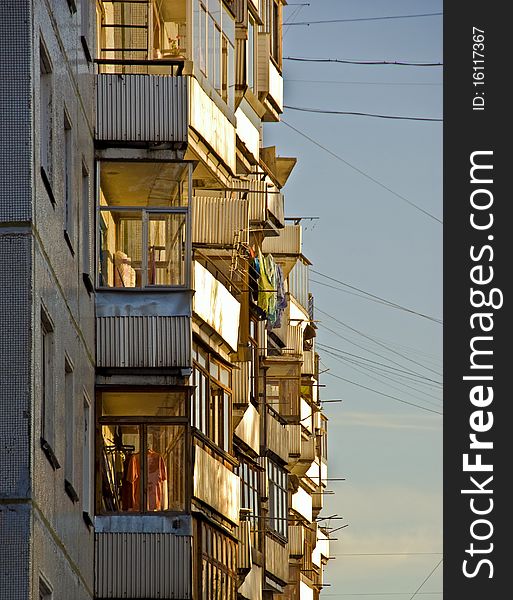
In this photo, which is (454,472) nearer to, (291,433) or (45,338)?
(45,338)

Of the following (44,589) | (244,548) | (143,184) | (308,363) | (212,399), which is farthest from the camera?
(308,363)

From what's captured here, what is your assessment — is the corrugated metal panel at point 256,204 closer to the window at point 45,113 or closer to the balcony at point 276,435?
the balcony at point 276,435

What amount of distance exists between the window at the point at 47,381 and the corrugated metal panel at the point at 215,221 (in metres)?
→ 11.0

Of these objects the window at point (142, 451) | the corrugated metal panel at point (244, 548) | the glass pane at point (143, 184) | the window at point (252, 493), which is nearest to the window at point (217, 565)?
the window at point (142, 451)

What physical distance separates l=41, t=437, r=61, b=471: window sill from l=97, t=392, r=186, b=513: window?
6.31 m

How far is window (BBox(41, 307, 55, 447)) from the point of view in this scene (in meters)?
27.3

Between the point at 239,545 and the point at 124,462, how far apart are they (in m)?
9.74

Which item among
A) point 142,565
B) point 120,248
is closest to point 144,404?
point 120,248

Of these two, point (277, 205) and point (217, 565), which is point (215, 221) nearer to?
point (217, 565)

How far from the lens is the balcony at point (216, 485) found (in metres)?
36.8

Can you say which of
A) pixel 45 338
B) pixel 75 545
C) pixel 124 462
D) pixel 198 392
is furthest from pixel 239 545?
pixel 45 338

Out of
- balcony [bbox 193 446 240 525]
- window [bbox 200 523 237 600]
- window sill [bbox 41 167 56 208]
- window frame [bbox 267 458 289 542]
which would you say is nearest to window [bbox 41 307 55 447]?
window sill [bbox 41 167 56 208]

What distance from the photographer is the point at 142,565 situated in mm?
34031

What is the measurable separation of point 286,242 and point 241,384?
19263 millimetres
